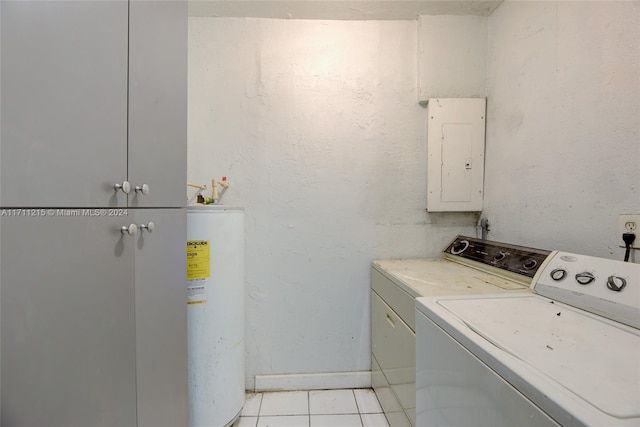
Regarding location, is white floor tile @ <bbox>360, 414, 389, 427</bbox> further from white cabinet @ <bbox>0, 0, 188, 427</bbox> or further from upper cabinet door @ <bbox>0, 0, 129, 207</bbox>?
upper cabinet door @ <bbox>0, 0, 129, 207</bbox>

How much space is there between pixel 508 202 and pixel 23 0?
201cm

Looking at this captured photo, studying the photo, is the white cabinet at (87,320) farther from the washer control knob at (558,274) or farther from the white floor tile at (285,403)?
the washer control knob at (558,274)

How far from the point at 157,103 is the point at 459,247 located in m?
1.70

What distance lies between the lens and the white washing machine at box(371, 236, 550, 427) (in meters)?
1.05

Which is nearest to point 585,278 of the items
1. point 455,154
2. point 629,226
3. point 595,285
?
point 595,285

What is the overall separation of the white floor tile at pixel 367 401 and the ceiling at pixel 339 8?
2342mm

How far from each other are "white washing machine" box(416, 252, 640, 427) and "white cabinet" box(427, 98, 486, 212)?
0.71m

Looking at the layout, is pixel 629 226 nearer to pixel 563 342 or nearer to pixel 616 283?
pixel 616 283

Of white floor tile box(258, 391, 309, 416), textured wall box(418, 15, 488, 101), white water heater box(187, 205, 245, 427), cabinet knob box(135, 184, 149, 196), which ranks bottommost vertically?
white floor tile box(258, 391, 309, 416)

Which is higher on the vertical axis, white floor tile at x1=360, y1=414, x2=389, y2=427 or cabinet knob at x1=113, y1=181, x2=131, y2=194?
cabinet knob at x1=113, y1=181, x2=131, y2=194

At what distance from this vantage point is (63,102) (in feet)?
2.09

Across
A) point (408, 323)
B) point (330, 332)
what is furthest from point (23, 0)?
point (330, 332)

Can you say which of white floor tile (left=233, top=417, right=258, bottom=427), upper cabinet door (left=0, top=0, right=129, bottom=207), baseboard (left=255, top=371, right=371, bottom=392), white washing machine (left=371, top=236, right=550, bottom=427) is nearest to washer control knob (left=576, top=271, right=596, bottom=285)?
white washing machine (left=371, top=236, right=550, bottom=427)

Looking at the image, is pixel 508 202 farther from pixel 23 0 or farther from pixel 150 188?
pixel 23 0
